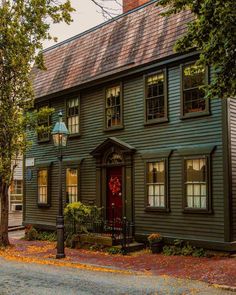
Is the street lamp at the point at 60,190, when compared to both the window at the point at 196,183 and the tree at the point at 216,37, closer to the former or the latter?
the window at the point at 196,183

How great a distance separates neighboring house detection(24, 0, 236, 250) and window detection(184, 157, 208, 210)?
0.03 metres

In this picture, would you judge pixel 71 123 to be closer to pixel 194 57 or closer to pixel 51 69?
pixel 51 69

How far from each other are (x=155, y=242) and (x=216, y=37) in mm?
8012

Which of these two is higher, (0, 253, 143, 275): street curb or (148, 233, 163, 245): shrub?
(148, 233, 163, 245): shrub

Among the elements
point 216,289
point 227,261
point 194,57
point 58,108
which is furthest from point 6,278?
point 58,108

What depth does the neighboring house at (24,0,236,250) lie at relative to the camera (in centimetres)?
1392

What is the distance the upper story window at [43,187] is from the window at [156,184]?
6626 mm

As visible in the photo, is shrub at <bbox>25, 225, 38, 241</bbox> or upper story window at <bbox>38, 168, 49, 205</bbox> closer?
shrub at <bbox>25, 225, 38, 241</bbox>

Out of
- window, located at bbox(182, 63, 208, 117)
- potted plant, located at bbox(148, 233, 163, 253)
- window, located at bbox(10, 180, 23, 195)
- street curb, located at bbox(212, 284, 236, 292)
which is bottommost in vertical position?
street curb, located at bbox(212, 284, 236, 292)

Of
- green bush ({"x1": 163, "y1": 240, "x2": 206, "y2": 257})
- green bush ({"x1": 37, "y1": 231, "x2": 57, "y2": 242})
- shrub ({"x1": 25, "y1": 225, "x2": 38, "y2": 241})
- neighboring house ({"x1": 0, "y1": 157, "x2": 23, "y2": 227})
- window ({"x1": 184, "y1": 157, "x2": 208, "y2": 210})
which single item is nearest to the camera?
green bush ({"x1": 163, "y1": 240, "x2": 206, "y2": 257})

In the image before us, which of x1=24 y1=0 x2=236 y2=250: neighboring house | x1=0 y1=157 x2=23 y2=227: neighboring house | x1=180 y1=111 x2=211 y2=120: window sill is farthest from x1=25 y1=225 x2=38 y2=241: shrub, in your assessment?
x1=0 y1=157 x2=23 y2=227: neighboring house

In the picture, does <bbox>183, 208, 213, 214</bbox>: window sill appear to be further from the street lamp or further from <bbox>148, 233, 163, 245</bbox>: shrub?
the street lamp

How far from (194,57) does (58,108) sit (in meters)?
8.15

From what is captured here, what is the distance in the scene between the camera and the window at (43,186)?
2123cm
